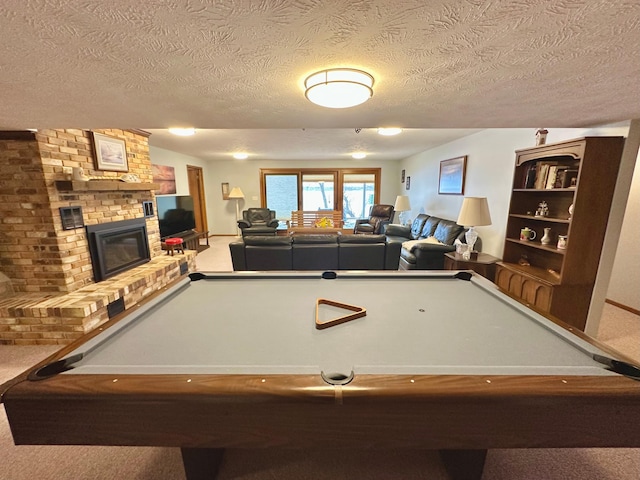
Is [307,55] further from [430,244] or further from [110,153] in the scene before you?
[110,153]

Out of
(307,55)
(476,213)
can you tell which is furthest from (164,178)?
(476,213)

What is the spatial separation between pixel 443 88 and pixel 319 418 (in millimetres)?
1703

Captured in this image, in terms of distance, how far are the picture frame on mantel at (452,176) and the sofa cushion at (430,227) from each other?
21.7 inches

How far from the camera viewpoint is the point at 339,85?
4.22ft

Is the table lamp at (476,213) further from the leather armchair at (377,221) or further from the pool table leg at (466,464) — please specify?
the leather armchair at (377,221)

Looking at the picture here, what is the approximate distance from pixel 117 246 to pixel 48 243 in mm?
779

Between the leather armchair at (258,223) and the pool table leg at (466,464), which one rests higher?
the leather armchair at (258,223)

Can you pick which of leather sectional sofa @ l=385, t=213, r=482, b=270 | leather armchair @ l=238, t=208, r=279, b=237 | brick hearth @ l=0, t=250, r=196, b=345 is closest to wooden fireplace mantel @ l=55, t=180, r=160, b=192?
brick hearth @ l=0, t=250, r=196, b=345

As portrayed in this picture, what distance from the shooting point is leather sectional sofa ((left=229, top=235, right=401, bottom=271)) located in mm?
3570

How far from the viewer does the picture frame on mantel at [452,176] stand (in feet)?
14.5

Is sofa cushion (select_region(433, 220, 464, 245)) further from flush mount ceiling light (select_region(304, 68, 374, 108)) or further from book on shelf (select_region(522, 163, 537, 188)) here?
flush mount ceiling light (select_region(304, 68, 374, 108))

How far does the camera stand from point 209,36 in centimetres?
96

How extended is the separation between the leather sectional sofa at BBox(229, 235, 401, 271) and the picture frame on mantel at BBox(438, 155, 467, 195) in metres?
1.89

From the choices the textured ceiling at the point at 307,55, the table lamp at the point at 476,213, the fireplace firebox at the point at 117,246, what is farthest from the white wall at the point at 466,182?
the fireplace firebox at the point at 117,246
